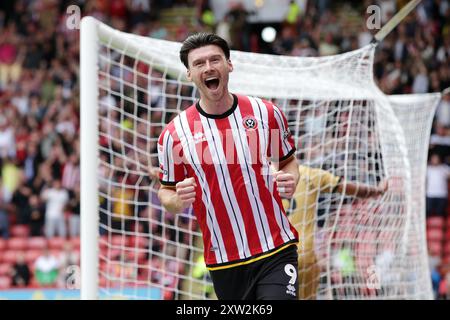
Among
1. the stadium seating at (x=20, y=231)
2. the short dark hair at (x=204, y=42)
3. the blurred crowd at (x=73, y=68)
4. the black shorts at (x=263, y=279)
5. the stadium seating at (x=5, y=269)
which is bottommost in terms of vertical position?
the black shorts at (x=263, y=279)

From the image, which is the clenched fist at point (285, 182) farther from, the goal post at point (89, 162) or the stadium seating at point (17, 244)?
the stadium seating at point (17, 244)

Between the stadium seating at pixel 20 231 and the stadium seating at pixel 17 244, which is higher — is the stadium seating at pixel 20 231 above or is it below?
above

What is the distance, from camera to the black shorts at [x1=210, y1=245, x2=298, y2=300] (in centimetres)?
404

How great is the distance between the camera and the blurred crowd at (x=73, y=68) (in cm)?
1238

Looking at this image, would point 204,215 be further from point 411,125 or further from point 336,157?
point 411,125

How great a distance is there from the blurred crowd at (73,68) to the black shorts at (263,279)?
6.71 meters

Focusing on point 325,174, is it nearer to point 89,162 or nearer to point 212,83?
point 89,162

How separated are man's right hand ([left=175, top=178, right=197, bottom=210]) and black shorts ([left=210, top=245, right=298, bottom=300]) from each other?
517 mm

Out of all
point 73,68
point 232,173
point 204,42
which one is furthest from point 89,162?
point 73,68

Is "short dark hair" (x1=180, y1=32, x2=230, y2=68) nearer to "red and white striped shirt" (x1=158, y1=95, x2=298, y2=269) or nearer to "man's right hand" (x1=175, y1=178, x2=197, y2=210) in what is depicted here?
"red and white striped shirt" (x1=158, y1=95, x2=298, y2=269)

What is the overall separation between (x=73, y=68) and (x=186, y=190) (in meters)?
11.3

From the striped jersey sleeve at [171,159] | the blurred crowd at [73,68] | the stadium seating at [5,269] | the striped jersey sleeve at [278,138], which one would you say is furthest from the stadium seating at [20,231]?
the striped jersey sleeve at [278,138]

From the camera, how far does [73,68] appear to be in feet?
48.2

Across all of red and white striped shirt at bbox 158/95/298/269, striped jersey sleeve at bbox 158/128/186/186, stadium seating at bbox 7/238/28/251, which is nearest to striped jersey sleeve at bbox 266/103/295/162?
red and white striped shirt at bbox 158/95/298/269
